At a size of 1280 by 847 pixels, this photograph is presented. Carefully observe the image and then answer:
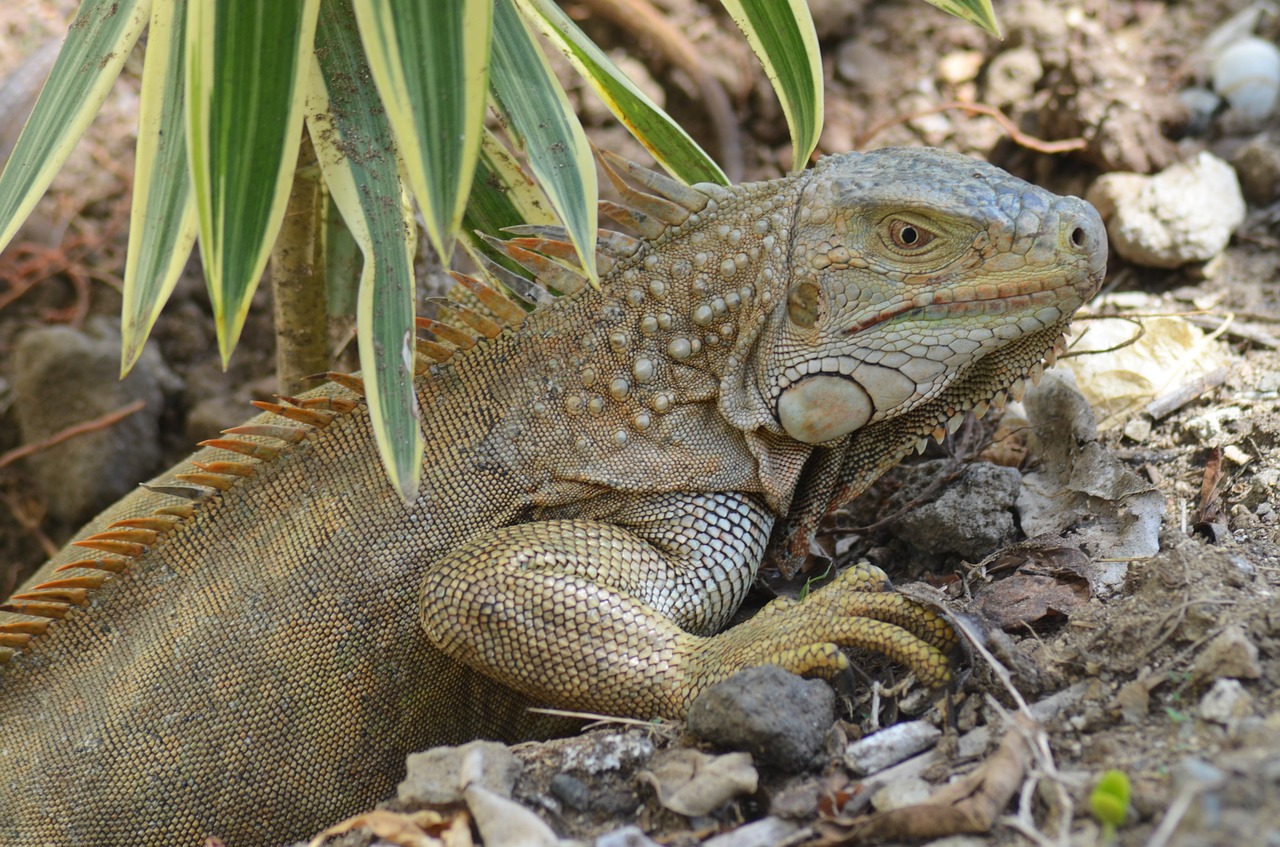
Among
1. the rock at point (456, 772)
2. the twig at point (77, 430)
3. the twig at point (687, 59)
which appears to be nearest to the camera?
the rock at point (456, 772)

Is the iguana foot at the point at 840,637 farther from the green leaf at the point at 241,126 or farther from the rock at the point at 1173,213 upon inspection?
the rock at the point at 1173,213

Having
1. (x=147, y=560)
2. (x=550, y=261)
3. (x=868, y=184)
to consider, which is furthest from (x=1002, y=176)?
(x=147, y=560)

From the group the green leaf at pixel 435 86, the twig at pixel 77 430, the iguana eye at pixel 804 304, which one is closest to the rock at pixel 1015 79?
the iguana eye at pixel 804 304

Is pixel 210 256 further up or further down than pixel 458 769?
further up

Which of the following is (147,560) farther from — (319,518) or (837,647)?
(837,647)

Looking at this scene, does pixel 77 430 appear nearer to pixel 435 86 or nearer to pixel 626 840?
pixel 435 86

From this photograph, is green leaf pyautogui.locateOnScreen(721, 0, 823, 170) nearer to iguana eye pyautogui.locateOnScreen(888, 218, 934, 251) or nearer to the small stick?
iguana eye pyautogui.locateOnScreen(888, 218, 934, 251)

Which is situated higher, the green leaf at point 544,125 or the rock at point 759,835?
the green leaf at point 544,125
